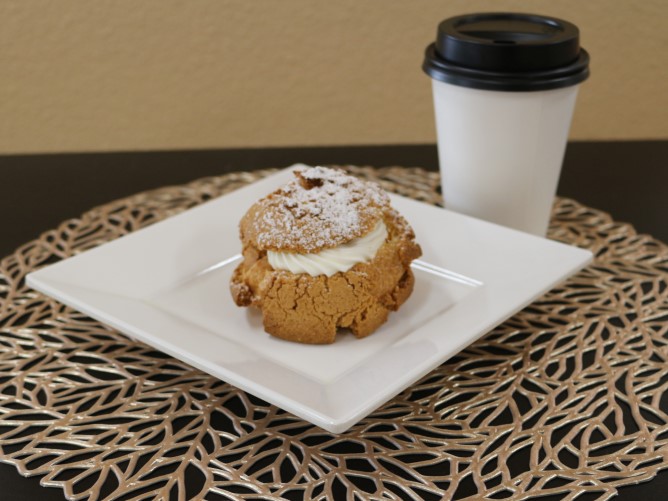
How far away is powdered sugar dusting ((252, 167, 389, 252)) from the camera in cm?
111

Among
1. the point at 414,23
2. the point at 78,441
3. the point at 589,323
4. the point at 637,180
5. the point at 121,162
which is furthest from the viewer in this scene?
the point at 414,23

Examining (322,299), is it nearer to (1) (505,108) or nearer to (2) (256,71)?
(1) (505,108)

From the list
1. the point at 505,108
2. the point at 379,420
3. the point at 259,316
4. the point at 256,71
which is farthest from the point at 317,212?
the point at 256,71

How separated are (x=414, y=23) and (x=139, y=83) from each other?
812mm

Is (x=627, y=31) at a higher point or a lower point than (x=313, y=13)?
lower

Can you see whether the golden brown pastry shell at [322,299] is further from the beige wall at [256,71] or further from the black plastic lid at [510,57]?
the beige wall at [256,71]

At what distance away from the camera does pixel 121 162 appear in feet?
5.98

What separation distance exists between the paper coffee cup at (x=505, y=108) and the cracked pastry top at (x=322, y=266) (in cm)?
30

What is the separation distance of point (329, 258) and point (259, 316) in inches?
6.1

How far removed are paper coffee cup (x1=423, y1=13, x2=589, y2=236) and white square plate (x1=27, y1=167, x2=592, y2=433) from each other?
0.11m

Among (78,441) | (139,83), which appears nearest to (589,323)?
(78,441)

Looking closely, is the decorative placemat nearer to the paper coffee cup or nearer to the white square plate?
the white square plate

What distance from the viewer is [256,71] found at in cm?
240

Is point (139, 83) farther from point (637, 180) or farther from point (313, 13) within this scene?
point (637, 180)
